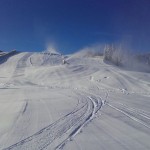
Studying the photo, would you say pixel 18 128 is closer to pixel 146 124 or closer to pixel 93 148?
pixel 93 148

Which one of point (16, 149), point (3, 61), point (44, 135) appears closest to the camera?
point (16, 149)

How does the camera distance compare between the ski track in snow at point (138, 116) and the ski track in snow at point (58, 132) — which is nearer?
the ski track in snow at point (58, 132)

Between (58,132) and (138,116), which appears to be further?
(138,116)

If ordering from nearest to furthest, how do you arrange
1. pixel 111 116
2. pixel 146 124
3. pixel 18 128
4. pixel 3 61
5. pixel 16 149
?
pixel 16 149 < pixel 18 128 < pixel 146 124 < pixel 111 116 < pixel 3 61

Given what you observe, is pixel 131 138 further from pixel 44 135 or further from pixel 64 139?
pixel 44 135

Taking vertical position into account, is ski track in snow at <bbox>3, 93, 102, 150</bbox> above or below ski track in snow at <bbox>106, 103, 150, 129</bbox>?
below

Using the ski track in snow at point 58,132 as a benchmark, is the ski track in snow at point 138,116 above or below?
above

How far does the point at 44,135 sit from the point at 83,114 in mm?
3286

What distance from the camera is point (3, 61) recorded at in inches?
2227

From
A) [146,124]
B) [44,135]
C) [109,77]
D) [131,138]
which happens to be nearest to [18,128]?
[44,135]

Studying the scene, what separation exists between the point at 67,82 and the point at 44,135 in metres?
25.0

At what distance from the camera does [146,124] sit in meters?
8.43

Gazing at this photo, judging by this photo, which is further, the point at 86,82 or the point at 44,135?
the point at 86,82

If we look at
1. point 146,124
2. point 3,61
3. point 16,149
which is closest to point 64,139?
point 16,149
